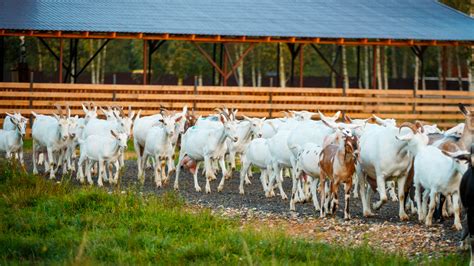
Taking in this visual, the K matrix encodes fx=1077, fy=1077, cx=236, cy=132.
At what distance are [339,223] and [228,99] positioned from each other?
2269 centimetres

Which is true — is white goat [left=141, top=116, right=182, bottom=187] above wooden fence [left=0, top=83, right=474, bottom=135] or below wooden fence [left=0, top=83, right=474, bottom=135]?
below

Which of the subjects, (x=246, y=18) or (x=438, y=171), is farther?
(x=246, y=18)

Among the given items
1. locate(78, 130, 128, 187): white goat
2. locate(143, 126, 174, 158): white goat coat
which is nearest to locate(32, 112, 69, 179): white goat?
locate(78, 130, 128, 187): white goat

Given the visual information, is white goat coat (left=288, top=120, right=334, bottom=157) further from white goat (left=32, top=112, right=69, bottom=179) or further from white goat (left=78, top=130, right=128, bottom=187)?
white goat (left=32, top=112, right=69, bottom=179)

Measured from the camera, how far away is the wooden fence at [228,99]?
38375mm

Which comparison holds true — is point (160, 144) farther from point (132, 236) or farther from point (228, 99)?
point (228, 99)

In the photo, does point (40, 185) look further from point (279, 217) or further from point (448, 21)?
point (448, 21)

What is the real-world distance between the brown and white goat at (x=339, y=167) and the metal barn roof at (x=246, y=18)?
20.2 metres

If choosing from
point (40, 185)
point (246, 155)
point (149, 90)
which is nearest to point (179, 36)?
point (149, 90)

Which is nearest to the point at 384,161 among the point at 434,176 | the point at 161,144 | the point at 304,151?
the point at 304,151

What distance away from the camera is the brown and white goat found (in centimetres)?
1820

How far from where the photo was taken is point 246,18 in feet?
138

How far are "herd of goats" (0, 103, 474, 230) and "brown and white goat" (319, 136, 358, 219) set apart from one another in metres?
0.02

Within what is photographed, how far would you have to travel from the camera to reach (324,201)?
60.9 feet
